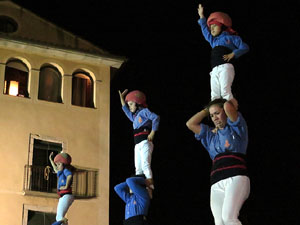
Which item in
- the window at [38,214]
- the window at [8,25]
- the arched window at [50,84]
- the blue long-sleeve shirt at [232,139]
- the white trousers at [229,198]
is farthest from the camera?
the window at [8,25]

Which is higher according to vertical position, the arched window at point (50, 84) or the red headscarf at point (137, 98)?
the arched window at point (50, 84)

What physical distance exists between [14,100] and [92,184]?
140 inches

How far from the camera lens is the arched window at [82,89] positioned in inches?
826

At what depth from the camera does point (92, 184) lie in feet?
63.9

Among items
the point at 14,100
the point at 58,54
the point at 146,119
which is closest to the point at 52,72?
the point at 58,54

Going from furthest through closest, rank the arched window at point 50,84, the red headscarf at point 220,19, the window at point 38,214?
the arched window at point 50,84 → the window at point 38,214 → the red headscarf at point 220,19

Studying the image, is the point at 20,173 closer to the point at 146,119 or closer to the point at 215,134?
the point at 146,119

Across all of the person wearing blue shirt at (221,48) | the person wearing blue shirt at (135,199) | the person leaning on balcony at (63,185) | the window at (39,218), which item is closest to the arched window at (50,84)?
the window at (39,218)

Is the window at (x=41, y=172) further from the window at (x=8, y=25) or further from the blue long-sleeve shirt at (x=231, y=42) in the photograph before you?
the blue long-sleeve shirt at (x=231, y=42)

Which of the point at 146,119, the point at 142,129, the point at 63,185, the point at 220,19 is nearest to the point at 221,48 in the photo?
the point at 220,19

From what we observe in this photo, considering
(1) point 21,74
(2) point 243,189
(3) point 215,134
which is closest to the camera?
(2) point 243,189

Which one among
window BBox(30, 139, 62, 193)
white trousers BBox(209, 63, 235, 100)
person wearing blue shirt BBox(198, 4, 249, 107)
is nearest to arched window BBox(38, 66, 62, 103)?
window BBox(30, 139, 62, 193)

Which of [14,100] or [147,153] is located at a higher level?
[14,100]

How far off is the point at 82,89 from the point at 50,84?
3.72ft
